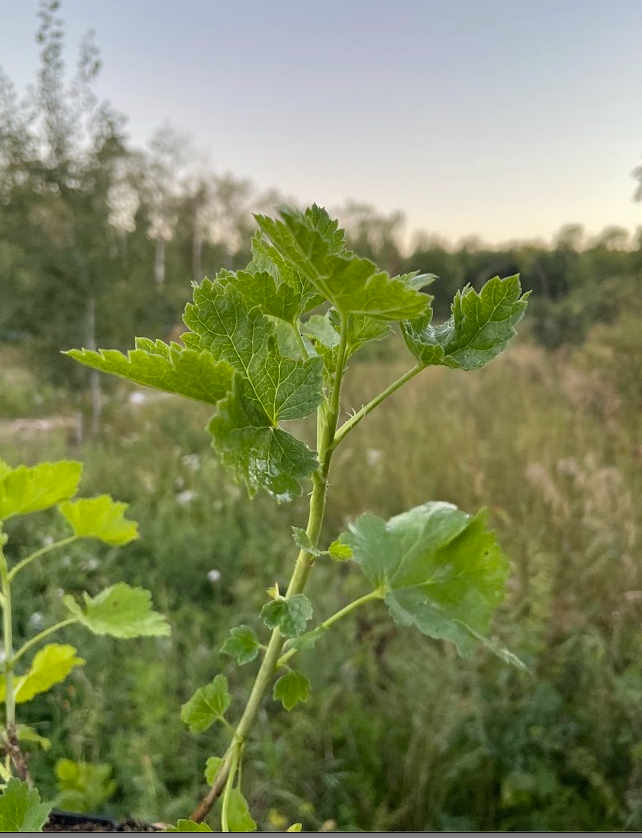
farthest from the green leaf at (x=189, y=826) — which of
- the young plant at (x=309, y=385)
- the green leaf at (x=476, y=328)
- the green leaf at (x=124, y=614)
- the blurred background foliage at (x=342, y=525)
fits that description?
the blurred background foliage at (x=342, y=525)

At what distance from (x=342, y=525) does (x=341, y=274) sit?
1.62 meters

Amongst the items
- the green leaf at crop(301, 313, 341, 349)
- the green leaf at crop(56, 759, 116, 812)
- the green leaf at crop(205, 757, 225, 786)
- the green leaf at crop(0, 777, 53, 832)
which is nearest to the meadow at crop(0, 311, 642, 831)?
the green leaf at crop(56, 759, 116, 812)

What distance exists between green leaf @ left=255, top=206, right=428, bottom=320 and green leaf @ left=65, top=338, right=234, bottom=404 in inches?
1.7

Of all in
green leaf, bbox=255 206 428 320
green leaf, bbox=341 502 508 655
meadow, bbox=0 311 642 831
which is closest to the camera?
green leaf, bbox=255 206 428 320

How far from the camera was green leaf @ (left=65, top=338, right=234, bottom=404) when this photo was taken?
0.73 ft

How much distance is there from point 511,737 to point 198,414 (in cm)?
227

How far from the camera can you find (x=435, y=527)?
0.34 metres

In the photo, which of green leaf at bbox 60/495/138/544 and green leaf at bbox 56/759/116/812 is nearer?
green leaf at bbox 60/495/138/544

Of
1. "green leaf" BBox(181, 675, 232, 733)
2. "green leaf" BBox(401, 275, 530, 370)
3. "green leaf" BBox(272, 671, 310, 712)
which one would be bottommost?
"green leaf" BBox(181, 675, 232, 733)

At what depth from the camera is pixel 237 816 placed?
30 cm

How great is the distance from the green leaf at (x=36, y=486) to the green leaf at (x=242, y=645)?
0.12 m

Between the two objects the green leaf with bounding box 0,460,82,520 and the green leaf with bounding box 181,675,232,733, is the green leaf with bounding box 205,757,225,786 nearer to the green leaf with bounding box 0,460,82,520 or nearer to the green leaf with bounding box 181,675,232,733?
the green leaf with bounding box 181,675,232,733

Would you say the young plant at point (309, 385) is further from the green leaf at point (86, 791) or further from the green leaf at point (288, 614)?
the green leaf at point (86, 791)

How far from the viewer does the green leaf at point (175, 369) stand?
0.22 metres
